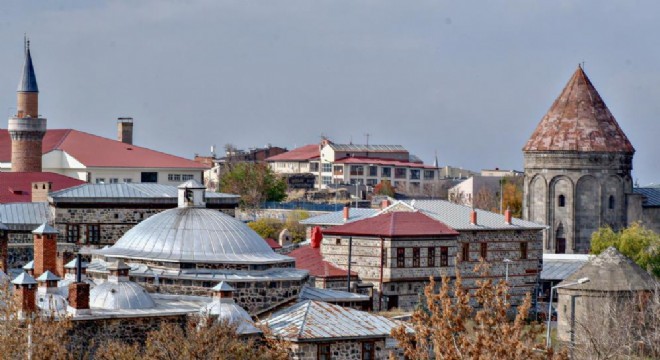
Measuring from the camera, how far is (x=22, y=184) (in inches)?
2923

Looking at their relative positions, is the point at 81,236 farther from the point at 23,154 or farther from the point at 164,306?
the point at 23,154

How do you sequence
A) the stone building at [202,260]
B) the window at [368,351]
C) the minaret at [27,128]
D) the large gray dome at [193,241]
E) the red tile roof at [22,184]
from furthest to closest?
the minaret at [27,128]
the red tile roof at [22,184]
the large gray dome at [193,241]
the stone building at [202,260]
the window at [368,351]

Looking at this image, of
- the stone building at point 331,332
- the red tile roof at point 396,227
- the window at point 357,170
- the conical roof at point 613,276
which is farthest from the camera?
the window at point 357,170

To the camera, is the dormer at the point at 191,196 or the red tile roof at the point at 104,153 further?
the red tile roof at the point at 104,153

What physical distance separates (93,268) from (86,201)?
38.2 ft

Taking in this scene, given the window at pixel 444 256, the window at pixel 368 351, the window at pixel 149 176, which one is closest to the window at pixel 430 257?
the window at pixel 444 256

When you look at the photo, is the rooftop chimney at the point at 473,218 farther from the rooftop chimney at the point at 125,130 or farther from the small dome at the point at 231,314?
the rooftop chimney at the point at 125,130

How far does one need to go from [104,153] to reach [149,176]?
3006mm

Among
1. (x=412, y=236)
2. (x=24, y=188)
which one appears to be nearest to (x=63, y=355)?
(x=412, y=236)

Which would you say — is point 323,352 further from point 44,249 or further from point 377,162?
point 377,162

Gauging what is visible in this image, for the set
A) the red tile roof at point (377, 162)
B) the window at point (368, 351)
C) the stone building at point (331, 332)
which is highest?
the red tile roof at point (377, 162)

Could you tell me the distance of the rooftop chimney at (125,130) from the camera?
339ft

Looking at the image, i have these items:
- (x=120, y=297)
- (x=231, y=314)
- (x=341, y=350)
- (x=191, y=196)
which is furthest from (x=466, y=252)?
(x=120, y=297)

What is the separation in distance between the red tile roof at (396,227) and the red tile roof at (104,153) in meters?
38.4
